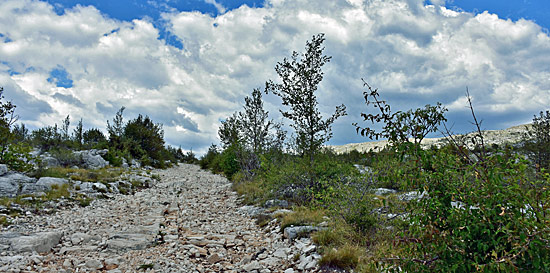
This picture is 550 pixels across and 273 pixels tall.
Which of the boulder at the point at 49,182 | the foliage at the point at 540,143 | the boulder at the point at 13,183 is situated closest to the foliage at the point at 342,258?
the boulder at the point at 13,183

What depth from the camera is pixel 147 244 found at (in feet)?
23.1

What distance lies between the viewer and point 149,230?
8039 mm

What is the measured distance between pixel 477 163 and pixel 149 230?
7.62 m

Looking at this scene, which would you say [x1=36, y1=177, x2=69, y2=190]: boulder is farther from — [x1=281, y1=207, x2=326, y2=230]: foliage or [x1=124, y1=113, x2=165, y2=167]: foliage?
[x1=124, y1=113, x2=165, y2=167]: foliage

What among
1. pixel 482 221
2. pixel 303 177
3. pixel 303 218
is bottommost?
pixel 303 218

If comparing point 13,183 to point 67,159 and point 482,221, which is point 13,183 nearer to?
point 67,159

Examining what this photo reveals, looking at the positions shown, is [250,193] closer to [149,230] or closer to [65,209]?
[149,230]

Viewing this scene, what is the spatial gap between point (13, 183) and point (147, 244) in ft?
27.6

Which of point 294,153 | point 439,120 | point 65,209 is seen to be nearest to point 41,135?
point 65,209

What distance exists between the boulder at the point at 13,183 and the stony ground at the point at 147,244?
2517 millimetres

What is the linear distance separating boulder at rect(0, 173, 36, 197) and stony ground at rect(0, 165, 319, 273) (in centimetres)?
252

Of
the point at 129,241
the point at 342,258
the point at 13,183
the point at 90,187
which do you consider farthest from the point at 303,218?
the point at 13,183

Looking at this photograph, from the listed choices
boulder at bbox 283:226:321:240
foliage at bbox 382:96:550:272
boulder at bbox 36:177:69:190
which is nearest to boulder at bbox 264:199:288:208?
boulder at bbox 283:226:321:240

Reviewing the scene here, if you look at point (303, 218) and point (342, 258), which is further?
point (303, 218)
